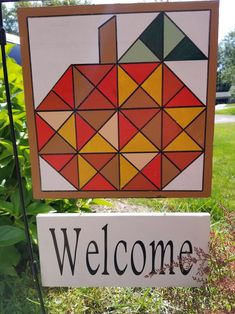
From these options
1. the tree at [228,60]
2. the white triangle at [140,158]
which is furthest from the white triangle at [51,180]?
the tree at [228,60]

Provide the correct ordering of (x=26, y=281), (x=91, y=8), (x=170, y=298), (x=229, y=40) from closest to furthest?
(x=91, y=8) → (x=170, y=298) → (x=26, y=281) → (x=229, y=40)

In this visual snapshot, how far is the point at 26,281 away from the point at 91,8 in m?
1.28

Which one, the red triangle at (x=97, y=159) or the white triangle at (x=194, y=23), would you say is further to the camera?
the red triangle at (x=97, y=159)

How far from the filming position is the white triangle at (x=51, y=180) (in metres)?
1.24

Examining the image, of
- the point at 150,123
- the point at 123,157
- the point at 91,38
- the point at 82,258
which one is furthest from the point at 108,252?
the point at 91,38

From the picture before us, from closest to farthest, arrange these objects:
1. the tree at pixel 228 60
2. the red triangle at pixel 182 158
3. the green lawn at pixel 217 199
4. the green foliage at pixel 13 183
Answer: the red triangle at pixel 182 158 → the green foliage at pixel 13 183 → the green lawn at pixel 217 199 → the tree at pixel 228 60

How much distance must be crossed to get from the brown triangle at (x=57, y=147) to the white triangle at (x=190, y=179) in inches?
14.2

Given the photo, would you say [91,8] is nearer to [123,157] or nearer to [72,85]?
[72,85]

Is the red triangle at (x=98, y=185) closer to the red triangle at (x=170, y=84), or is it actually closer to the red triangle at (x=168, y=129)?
the red triangle at (x=168, y=129)

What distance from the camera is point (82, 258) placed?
1.26 meters

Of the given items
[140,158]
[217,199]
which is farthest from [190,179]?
[217,199]

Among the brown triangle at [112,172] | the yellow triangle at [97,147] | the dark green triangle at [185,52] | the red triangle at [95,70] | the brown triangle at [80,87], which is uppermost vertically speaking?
the dark green triangle at [185,52]

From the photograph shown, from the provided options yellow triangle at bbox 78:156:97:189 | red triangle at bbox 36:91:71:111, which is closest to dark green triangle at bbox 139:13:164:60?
red triangle at bbox 36:91:71:111

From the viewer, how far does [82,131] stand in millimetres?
1207
